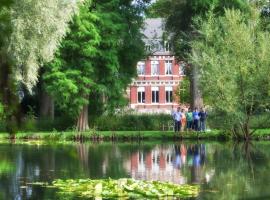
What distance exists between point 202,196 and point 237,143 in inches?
900

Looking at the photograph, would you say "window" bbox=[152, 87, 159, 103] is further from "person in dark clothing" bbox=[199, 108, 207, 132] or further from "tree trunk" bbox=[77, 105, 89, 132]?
"person in dark clothing" bbox=[199, 108, 207, 132]

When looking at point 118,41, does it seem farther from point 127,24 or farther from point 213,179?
point 213,179

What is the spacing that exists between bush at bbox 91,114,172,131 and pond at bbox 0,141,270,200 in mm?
11043

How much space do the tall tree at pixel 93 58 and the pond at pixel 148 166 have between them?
8046mm

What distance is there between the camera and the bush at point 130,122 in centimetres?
4819

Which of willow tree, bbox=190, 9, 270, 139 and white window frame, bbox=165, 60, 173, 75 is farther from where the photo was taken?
white window frame, bbox=165, 60, 173, 75

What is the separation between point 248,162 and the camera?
26.4 metres

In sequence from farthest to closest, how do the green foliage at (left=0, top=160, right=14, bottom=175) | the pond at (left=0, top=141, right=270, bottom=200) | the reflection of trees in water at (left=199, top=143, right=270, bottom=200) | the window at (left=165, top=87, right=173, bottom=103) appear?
1. the window at (left=165, top=87, right=173, bottom=103)
2. the green foliage at (left=0, top=160, right=14, bottom=175)
3. the pond at (left=0, top=141, right=270, bottom=200)
4. the reflection of trees in water at (left=199, top=143, right=270, bottom=200)

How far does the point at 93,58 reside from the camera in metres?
46.1

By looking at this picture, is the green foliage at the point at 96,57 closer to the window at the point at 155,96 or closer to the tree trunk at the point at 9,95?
the window at the point at 155,96

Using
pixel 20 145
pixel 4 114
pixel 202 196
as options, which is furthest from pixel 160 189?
pixel 20 145

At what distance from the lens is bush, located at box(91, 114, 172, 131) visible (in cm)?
4819

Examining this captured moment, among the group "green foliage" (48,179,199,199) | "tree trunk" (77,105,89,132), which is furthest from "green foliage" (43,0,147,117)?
"green foliage" (48,179,199,199)

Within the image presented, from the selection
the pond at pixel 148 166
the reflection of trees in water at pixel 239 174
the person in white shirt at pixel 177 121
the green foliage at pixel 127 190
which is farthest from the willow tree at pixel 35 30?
the person in white shirt at pixel 177 121
